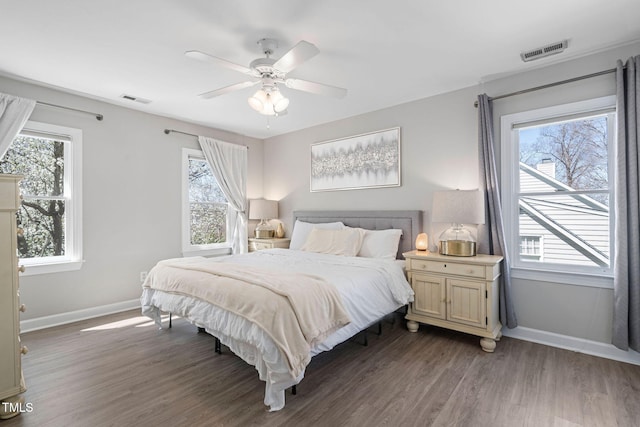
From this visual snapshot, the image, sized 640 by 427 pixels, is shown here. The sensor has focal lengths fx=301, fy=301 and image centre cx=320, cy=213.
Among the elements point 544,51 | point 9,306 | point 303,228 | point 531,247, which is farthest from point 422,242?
point 9,306

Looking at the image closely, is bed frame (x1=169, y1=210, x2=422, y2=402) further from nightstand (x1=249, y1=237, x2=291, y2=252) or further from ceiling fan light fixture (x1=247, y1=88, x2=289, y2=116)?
ceiling fan light fixture (x1=247, y1=88, x2=289, y2=116)

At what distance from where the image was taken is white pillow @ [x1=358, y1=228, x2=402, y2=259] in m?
3.64

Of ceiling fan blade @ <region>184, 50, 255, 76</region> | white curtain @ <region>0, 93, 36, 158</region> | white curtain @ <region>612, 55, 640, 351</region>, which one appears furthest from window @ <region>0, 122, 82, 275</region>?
white curtain @ <region>612, 55, 640, 351</region>

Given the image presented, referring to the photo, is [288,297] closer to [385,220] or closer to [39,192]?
[385,220]

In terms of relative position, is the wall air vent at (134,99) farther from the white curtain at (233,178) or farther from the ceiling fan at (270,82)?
the ceiling fan at (270,82)

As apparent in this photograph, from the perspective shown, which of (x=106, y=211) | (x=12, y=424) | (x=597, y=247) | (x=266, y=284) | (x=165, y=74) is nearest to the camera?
(x=12, y=424)

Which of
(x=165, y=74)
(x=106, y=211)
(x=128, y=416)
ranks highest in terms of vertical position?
(x=165, y=74)

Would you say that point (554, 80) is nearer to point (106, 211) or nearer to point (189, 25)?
point (189, 25)

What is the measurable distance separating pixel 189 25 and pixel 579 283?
4.01m

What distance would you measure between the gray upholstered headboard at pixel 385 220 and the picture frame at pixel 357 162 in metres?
0.40

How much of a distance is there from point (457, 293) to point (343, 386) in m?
1.47

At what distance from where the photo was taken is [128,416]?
189cm

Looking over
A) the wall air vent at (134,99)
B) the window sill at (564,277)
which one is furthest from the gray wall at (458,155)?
the wall air vent at (134,99)

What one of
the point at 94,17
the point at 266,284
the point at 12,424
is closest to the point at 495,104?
the point at 266,284
